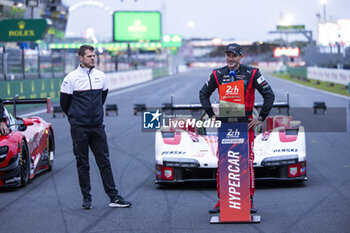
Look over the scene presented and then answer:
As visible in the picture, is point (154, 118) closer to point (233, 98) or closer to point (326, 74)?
point (233, 98)

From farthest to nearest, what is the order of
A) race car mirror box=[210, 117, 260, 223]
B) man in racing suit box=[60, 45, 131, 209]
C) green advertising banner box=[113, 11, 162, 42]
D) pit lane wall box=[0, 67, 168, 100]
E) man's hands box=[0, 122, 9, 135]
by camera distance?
green advertising banner box=[113, 11, 162, 42] → pit lane wall box=[0, 67, 168, 100] → man's hands box=[0, 122, 9, 135] → man in racing suit box=[60, 45, 131, 209] → race car mirror box=[210, 117, 260, 223]

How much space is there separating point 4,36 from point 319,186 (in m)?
24.0

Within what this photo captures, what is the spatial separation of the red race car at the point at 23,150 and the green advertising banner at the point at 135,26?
56352 millimetres

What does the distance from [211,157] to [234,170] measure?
7.01ft

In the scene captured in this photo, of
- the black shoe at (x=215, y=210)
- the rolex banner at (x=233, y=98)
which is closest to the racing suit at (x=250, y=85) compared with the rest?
the rolex banner at (x=233, y=98)

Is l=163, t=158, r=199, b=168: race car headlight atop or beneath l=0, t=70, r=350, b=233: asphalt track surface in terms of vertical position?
atop

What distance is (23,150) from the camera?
30.8ft

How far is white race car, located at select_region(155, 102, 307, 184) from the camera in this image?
8758mm

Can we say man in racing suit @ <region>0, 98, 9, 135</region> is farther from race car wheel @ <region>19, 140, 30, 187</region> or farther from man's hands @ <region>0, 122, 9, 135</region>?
race car wheel @ <region>19, 140, 30, 187</region>

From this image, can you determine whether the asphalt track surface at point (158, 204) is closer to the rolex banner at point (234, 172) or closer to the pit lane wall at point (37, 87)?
the rolex banner at point (234, 172)

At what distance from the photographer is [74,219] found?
7.22 metres

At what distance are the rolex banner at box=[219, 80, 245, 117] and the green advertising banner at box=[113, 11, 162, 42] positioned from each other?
6036 cm

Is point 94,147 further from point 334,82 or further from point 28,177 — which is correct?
point 334,82

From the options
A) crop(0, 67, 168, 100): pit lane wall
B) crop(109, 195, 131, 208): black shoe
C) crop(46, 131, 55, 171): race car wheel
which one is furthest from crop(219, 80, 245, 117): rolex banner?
crop(0, 67, 168, 100): pit lane wall
